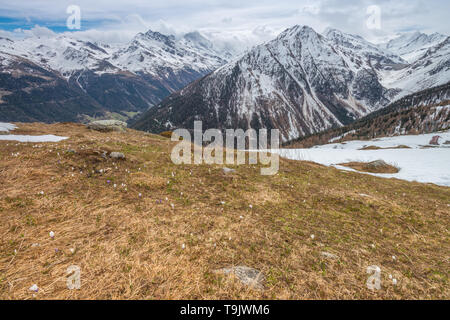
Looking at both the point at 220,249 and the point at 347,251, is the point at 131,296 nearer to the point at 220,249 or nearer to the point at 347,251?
the point at 220,249

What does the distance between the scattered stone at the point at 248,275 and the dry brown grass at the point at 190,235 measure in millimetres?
193

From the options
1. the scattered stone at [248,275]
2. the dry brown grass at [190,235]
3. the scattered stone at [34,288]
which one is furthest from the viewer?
the scattered stone at [248,275]

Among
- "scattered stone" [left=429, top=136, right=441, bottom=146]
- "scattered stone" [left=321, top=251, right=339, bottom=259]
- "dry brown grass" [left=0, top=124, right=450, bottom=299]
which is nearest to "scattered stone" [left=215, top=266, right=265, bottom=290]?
"dry brown grass" [left=0, top=124, right=450, bottom=299]

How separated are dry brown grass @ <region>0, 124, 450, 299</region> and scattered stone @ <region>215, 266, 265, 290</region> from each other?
0.19 m

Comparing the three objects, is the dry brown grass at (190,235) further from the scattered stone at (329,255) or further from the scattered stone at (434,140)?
the scattered stone at (434,140)

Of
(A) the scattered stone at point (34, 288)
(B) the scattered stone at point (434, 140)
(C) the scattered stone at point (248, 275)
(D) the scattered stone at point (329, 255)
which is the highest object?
(B) the scattered stone at point (434, 140)

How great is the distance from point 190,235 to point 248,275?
7.79ft

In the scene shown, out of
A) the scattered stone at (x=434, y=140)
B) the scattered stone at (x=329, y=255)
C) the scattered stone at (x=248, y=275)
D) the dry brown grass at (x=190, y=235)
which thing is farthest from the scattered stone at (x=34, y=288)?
the scattered stone at (x=434, y=140)

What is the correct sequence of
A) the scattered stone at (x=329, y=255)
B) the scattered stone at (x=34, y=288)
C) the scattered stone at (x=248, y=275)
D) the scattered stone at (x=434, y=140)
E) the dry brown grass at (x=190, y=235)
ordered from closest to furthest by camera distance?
Result: the scattered stone at (x=34, y=288) → the dry brown grass at (x=190, y=235) → the scattered stone at (x=248, y=275) → the scattered stone at (x=329, y=255) → the scattered stone at (x=434, y=140)

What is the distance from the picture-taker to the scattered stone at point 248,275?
207 inches

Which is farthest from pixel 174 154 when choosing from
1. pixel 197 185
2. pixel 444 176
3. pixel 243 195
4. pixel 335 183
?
pixel 444 176

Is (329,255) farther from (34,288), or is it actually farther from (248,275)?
(34,288)

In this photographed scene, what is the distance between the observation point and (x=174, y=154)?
1694cm
